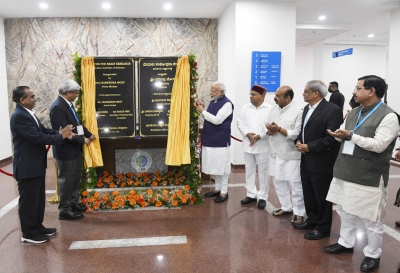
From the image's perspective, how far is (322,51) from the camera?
11688mm

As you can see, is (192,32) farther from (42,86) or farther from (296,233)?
(296,233)

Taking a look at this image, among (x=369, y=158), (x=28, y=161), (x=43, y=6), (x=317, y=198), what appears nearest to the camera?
(x=369, y=158)

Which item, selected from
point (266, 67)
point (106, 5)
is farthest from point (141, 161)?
point (106, 5)

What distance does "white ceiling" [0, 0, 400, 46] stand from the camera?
6.73 metres

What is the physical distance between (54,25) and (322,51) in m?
8.79

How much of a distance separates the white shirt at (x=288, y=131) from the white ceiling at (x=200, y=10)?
3.66 metres

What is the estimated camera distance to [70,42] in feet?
25.4

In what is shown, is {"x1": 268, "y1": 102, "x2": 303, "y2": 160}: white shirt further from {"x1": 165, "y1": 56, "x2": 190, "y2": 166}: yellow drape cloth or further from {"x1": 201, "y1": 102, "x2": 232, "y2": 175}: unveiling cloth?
{"x1": 165, "y1": 56, "x2": 190, "y2": 166}: yellow drape cloth

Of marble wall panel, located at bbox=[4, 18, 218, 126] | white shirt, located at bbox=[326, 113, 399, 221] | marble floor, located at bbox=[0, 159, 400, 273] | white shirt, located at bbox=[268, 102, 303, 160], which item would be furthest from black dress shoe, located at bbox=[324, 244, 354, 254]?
marble wall panel, located at bbox=[4, 18, 218, 126]

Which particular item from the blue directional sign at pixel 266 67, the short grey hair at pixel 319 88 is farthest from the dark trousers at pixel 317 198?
the blue directional sign at pixel 266 67

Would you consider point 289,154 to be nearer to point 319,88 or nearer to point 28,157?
point 319,88

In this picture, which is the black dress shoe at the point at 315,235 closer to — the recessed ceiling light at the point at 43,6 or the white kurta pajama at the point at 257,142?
the white kurta pajama at the point at 257,142

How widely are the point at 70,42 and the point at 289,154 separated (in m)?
6.18

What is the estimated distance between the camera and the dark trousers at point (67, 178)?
403 centimetres
